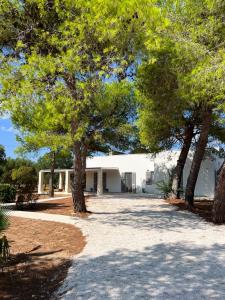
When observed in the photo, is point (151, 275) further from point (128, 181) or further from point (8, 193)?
point (128, 181)

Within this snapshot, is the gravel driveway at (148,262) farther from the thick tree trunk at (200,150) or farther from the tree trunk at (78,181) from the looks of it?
the thick tree trunk at (200,150)

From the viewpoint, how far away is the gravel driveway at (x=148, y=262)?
6.36 m

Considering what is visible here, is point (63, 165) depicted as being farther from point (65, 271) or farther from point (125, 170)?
point (65, 271)

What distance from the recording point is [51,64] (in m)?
11.0

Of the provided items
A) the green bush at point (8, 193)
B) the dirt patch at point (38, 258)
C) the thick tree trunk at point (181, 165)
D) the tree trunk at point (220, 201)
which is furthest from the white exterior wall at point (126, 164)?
the dirt patch at point (38, 258)

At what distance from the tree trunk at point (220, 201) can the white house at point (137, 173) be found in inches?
604

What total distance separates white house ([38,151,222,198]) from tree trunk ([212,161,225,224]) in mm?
15344

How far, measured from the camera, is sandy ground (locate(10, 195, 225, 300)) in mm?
6355

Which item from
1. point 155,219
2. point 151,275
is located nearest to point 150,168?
point 155,219

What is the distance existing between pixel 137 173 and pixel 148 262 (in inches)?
1118

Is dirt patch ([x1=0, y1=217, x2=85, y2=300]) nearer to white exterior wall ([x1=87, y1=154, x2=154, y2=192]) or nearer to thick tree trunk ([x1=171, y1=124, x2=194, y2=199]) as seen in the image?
thick tree trunk ([x1=171, y1=124, x2=194, y2=199])


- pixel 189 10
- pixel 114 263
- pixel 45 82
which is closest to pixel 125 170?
pixel 189 10

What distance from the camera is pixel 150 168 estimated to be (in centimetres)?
3547

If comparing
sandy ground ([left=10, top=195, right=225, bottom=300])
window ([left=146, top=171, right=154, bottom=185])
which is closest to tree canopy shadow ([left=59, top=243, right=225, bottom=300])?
sandy ground ([left=10, top=195, right=225, bottom=300])
